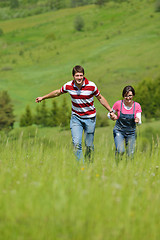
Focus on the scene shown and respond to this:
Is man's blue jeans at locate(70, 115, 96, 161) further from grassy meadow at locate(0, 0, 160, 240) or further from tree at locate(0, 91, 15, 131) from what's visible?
tree at locate(0, 91, 15, 131)

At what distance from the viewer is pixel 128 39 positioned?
80750mm

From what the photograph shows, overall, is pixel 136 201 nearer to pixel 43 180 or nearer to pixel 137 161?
pixel 43 180

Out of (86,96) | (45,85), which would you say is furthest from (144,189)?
(45,85)

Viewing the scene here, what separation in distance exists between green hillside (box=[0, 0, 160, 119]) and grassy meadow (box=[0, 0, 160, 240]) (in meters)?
0.21

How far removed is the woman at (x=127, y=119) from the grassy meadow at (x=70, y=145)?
34cm

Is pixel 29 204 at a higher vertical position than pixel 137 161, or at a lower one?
lower

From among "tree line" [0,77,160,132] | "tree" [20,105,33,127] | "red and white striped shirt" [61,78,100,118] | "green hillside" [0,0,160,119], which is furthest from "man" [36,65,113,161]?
"green hillside" [0,0,160,119]

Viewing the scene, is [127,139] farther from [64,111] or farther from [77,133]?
[64,111]

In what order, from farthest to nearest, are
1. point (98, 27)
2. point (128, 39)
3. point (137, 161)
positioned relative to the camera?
1. point (98, 27)
2. point (128, 39)
3. point (137, 161)

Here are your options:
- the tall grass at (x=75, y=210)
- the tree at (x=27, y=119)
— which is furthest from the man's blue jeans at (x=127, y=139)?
the tree at (x=27, y=119)

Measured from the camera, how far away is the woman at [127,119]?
659 cm

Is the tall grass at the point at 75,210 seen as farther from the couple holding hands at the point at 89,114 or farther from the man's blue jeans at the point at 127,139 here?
the man's blue jeans at the point at 127,139

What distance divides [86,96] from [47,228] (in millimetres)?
3681

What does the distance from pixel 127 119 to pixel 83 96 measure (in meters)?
0.95
